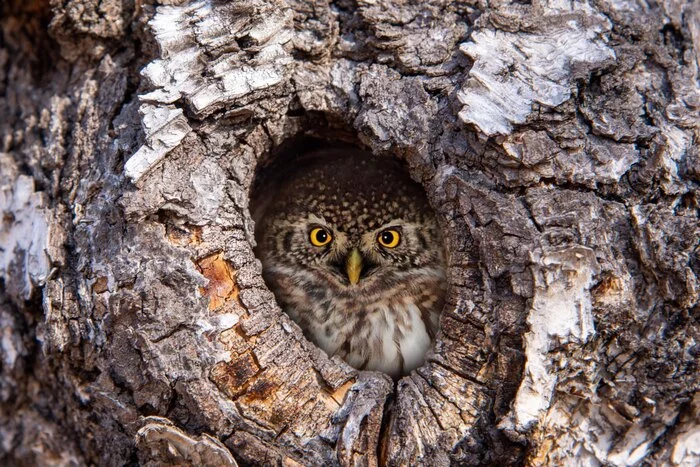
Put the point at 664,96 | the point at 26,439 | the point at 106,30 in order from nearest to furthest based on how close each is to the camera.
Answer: the point at 664,96
the point at 106,30
the point at 26,439

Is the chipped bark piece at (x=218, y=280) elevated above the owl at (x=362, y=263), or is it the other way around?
the chipped bark piece at (x=218, y=280)

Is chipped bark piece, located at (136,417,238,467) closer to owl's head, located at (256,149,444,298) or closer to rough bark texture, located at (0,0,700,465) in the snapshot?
rough bark texture, located at (0,0,700,465)

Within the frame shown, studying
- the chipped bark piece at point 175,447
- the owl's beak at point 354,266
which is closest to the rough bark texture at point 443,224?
the chipped bark piece at point 175,447

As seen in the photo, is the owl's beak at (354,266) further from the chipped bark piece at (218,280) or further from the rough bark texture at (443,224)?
the chipped bark piece at (218,280)

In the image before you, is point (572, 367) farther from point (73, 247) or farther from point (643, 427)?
point (73, 247)

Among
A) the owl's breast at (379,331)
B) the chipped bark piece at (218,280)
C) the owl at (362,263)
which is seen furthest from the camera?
the owl at (362,263)

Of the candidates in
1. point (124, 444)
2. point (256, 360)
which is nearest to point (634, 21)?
point (256, 360)

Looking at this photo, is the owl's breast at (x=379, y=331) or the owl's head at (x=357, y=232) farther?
the owl's head at (x=357, y=232)
